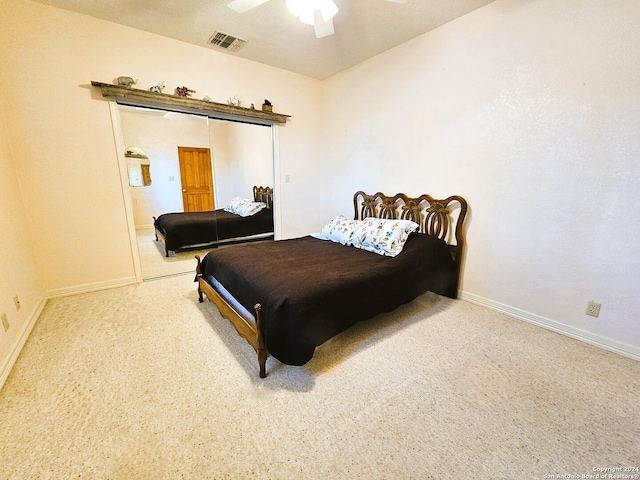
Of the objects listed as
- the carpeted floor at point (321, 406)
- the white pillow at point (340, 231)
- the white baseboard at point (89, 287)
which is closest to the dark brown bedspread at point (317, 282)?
the white pillow at point (340, 231)

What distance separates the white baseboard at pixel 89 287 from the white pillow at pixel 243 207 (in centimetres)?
146

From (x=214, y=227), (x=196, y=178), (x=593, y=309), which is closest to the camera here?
(x=593, y=309)

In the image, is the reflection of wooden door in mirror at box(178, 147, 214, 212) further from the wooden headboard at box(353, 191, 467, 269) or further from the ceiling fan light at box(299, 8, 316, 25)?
the wooden headboard at box(353, 191, 467, 269)

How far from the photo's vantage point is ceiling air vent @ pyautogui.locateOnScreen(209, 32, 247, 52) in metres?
2.89

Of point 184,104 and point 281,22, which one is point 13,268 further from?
point 281,22

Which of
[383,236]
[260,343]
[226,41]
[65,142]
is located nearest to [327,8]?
[226,41]

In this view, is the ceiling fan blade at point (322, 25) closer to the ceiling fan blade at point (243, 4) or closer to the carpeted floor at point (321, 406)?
the ceiling fan blade at point (243, 4)

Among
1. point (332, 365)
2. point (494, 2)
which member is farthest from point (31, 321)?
point (494, 2)

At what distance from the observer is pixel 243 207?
12.8 ft

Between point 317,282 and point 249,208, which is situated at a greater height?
point 249,208

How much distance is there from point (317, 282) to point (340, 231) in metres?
1.32

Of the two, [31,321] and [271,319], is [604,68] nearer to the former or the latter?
[271,319]

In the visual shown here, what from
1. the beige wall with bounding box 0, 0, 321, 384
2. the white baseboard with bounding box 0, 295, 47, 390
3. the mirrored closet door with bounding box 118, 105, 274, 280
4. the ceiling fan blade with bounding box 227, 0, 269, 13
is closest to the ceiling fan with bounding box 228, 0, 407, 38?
the ceiling fan blade with bounding box 227, 0, 269, 13

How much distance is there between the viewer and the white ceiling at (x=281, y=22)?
237 centimetres
